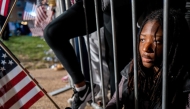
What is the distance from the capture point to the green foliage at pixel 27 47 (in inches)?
208

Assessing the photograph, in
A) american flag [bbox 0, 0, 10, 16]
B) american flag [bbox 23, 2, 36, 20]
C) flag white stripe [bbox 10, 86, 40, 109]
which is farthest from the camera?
american flag [bbox 23, 2, 36, 20]

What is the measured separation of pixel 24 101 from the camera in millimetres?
2070

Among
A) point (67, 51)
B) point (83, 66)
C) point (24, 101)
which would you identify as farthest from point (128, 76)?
point (83, 66)

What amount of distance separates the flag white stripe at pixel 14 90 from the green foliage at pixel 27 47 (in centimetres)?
303

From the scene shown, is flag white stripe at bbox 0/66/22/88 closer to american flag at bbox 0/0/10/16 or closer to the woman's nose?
american flag at bbox 0/0/10/16

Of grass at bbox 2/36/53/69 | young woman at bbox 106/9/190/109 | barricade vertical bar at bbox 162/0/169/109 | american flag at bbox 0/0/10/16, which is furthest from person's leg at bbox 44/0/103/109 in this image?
grass at bbox 2/36/53/69

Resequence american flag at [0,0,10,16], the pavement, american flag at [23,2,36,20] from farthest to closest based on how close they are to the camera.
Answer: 1. american flag at [23,2,36,20]
2. the pavement
3. american flag at [0,0,10,16]

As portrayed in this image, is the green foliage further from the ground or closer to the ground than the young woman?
closer to the ground

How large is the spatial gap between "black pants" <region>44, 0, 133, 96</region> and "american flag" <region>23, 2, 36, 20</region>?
5.73 ft

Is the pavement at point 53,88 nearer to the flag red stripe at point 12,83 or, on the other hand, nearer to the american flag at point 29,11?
the flag red stripe at point 12,83

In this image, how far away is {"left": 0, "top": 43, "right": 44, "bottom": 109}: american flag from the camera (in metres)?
2.05

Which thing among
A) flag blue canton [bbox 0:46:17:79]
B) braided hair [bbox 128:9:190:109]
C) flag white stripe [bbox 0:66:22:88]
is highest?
braided hair [bbox 128:9:190:109]

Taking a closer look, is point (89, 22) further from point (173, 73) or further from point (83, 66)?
point (173, 73)

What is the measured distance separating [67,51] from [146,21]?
79cm
